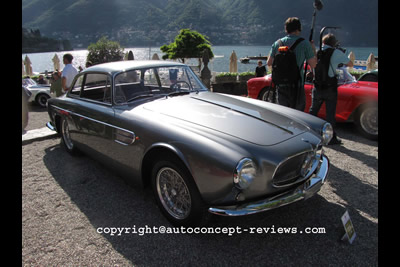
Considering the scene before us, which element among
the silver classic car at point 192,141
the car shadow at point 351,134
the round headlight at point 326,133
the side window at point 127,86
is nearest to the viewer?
the silver classic car at point 192,141

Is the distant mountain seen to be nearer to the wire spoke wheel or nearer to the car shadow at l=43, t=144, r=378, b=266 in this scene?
the wire spoke wheel

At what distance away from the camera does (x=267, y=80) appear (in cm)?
693

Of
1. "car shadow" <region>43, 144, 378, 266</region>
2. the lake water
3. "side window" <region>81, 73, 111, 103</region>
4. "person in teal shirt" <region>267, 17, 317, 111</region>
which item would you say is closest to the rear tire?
A: "person in teal shirt" <region>267, 17, 317, 111</region>

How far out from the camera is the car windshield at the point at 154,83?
3.52 m

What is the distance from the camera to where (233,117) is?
2998 mm

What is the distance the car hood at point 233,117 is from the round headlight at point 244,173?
0.28 m

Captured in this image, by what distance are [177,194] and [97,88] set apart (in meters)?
2.10

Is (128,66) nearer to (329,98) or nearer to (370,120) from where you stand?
(329,98)

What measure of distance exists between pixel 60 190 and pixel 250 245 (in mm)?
2549

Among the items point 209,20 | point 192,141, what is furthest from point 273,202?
point 209,20

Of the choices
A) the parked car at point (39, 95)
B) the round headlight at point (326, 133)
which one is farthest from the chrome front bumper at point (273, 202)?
the parked car at point (39, 95)

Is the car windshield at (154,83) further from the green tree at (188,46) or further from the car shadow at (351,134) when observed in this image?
the green tree at (188,46)
